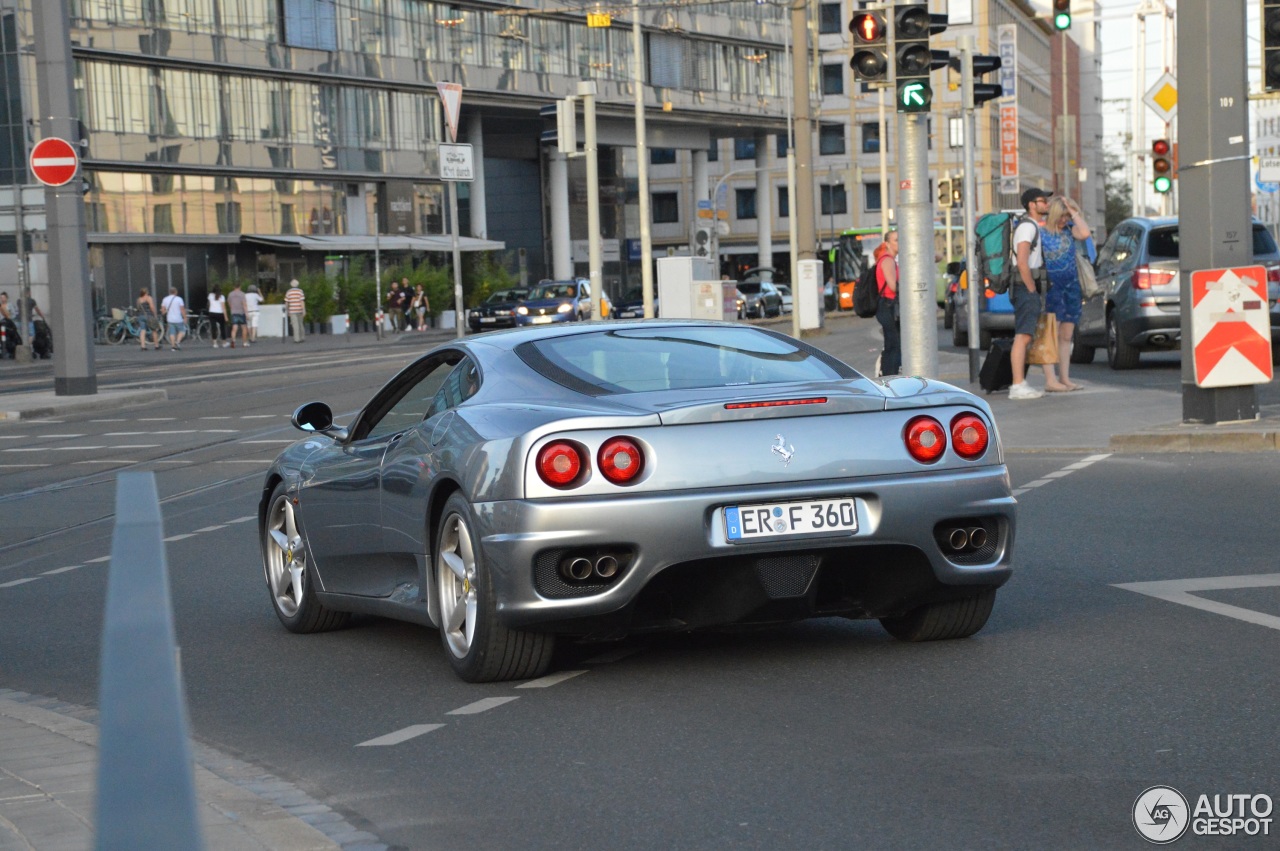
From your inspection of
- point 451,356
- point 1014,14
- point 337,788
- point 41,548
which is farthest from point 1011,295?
point 1014,14

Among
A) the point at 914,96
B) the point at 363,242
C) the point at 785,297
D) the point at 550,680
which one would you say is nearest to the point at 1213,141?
the point at 914,96

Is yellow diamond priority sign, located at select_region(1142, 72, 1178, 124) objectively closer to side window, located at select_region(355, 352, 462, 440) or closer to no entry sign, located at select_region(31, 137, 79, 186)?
no entry sign, located at select_region(31, 137, 79, 186)

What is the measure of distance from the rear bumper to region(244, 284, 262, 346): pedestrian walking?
171ft

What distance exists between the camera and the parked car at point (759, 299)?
72.2 m

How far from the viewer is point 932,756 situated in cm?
524

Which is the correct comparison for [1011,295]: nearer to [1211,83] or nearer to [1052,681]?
[1211,83]

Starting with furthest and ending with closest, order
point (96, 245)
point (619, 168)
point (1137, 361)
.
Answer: point (619, 168)
point (96, 245)
point (1137, 361)

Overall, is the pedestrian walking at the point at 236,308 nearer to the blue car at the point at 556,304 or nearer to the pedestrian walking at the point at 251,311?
the pedestrian walking at the point at 251,311

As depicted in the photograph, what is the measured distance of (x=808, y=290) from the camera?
138 feet

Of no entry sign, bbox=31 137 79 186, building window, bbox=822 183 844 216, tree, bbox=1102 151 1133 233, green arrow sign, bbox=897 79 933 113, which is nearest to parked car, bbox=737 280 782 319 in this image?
building window, bbox=822 183 844 216

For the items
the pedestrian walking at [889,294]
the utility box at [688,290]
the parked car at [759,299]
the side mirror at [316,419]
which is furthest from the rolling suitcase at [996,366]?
the parked car at [759,299]

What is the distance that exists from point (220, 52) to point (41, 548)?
5604 centimetres

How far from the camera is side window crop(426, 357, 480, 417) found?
7148 millimetres

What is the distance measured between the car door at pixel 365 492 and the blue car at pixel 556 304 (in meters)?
47.2
